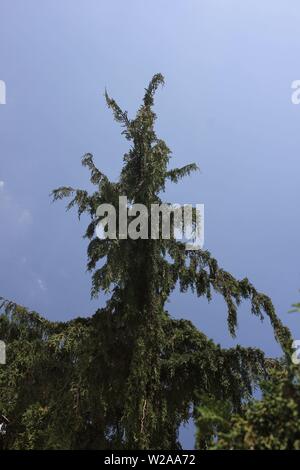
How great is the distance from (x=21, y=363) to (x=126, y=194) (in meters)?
4.94

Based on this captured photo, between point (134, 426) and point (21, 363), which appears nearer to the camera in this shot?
point (134, 426)

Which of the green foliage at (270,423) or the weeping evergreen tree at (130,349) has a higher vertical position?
the weeping evergreen tree at (130,349)

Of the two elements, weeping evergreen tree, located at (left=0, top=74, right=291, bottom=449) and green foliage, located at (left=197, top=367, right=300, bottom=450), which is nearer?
green foliage, located at (left=197, top=367, right=300, bottom=450)

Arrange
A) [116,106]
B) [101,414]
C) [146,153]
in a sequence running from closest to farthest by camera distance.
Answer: [101,414] → [146,153] → [116,106]

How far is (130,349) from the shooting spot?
1118 cm

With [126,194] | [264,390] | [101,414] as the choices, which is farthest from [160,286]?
[264,390]

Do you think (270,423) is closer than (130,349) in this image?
Yes

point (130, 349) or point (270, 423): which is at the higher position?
point (130, 349)

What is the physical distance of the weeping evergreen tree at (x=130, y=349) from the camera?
33.3 ft

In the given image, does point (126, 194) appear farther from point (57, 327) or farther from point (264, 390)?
point (264, 390)

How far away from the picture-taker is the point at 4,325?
41.3 ft

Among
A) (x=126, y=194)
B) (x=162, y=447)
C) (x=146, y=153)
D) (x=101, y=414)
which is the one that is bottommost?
(x=162, y=447)

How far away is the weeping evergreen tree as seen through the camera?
1016 centimetres

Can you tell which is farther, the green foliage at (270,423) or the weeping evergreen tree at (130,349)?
the weeping evergreen tree at (130,349)
